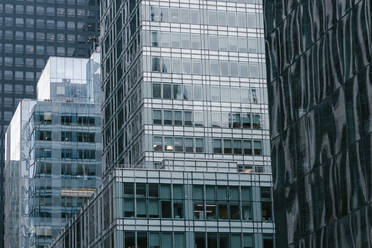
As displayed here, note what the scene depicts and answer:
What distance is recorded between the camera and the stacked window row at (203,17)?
360 feet

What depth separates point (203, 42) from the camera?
362 ft

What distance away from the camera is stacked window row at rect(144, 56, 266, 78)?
355 ft

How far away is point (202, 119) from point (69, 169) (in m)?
59.4

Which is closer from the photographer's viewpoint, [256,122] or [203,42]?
[256,122]

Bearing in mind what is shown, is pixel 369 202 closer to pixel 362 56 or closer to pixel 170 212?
pixel 362 56

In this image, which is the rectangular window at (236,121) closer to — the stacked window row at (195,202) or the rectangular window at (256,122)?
the rectangular window at (256,122)

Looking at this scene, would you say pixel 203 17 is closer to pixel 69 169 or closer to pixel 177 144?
pixel 177 144

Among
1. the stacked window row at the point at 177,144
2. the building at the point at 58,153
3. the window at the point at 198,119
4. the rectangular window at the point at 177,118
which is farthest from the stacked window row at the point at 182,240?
the building at the point at 58,153

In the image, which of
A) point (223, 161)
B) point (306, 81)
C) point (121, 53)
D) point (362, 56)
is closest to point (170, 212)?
point (223, 161)

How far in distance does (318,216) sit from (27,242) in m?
117

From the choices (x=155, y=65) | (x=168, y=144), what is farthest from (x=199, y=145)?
(x=155, y=65)

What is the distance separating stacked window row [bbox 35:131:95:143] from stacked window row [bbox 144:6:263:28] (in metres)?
58.1

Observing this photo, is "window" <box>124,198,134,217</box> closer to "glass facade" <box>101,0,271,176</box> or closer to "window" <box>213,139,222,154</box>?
"glass facade" <box>101,0,271,176</box>

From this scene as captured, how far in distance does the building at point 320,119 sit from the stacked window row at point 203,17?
49.3 m
